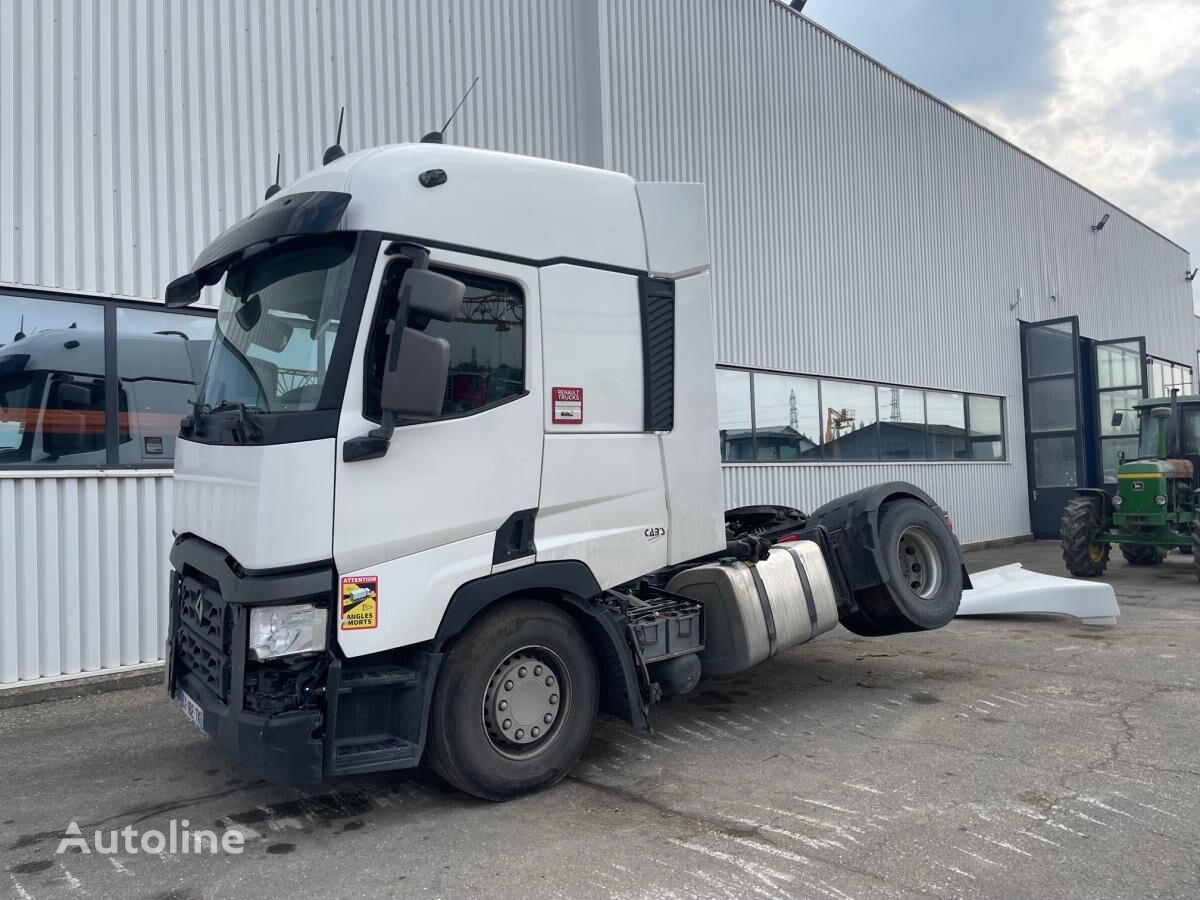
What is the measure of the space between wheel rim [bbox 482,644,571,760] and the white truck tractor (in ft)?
0.04

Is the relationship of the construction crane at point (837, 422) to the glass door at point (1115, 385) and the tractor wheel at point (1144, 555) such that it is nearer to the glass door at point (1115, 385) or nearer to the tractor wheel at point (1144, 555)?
the tractor wheel at point (1144, 555)

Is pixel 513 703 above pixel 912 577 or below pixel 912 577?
below

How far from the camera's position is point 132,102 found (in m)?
7.64

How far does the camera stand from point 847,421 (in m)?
14.7

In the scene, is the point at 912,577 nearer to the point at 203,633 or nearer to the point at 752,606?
the point at 752,606

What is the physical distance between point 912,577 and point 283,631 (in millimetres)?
4742

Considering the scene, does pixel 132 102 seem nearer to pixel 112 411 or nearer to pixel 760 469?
pixel 112 411

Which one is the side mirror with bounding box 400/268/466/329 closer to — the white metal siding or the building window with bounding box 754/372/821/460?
the white metal siding

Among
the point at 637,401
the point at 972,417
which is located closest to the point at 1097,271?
the point at 972,417

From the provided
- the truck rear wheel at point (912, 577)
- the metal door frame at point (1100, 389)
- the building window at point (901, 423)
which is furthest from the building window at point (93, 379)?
the metal door frame at point (1100, 389)

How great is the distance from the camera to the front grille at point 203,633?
13.1ft

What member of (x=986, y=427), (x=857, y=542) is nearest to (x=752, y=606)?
(x=857, y=542)

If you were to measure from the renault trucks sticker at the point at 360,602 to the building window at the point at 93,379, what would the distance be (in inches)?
180

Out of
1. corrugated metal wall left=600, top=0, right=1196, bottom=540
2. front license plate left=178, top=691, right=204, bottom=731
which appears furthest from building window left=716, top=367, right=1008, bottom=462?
front license plate left=178, top=691, right=204, bottom=731
